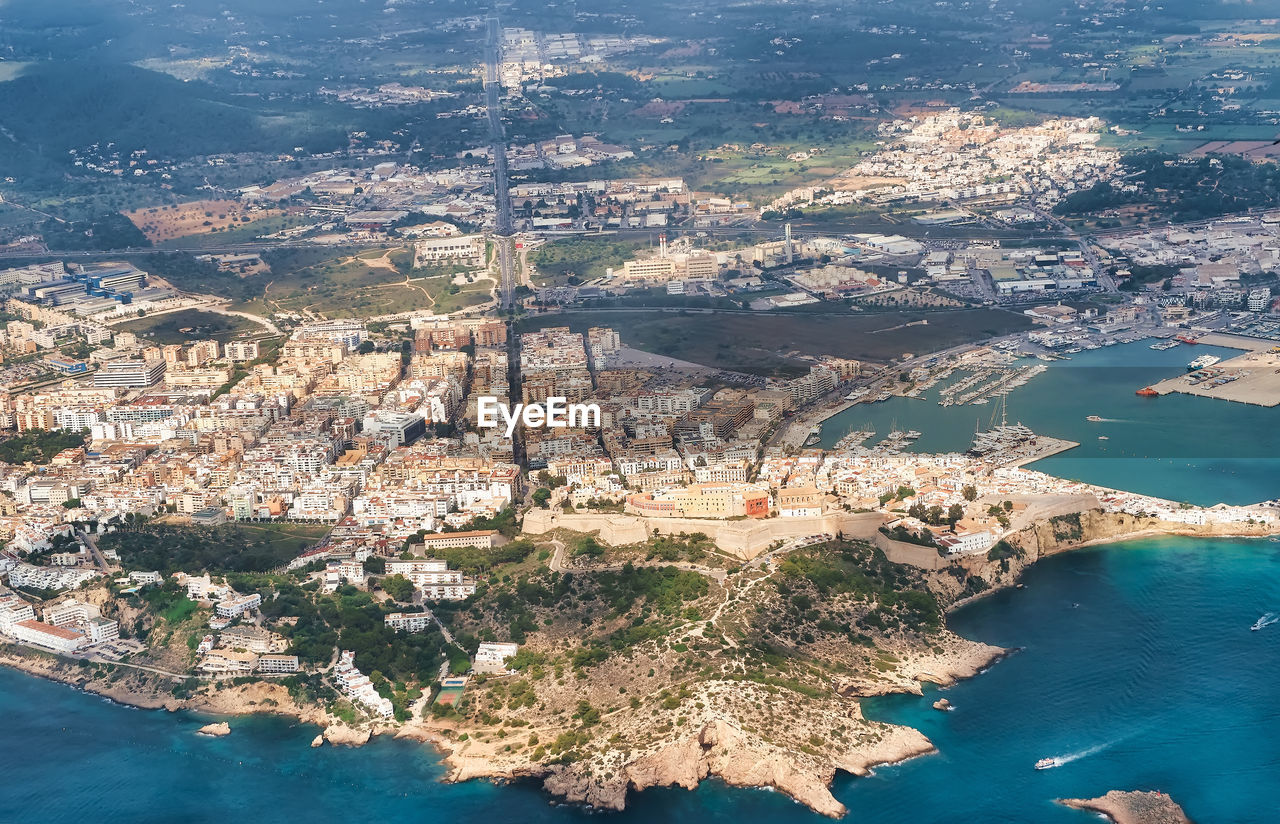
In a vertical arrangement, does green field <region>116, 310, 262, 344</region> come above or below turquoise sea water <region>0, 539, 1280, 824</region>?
above

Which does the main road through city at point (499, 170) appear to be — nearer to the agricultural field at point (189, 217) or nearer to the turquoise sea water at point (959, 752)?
the agricultural field at point (189, 217)


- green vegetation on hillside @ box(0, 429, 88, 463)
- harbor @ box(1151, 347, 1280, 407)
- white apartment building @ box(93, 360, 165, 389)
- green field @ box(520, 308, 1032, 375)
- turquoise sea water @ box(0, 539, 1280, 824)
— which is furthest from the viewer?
green field @ box(520, 308, 1032, 375)

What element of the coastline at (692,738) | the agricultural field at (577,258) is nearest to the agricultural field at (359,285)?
the agricultural field at (577,258)

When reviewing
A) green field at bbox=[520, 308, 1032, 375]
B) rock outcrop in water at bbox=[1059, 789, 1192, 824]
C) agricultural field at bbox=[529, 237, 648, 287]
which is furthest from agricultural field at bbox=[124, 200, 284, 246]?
rock outcrop in water at bbox=[1059, 789, 1192, 824]

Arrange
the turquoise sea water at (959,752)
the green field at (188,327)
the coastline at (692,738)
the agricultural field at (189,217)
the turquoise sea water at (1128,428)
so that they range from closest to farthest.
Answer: the turquoise sea water at (959,752) < the coastline at (692,738) < the turquoise sea water at (1128,428) < the green field at (188,327) < the agricultural field at (189,217)

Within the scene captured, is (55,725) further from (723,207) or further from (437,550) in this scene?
(723,207)

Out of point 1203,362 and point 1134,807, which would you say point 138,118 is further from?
point 1134,807

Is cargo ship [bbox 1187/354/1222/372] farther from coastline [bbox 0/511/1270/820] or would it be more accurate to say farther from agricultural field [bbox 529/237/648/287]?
agricultural field [bbox 529/237/648/287]
